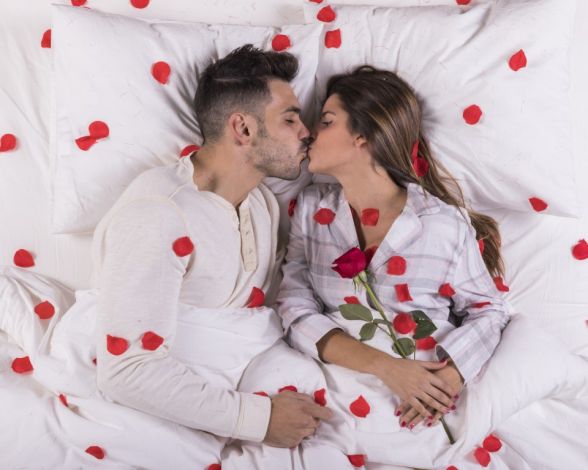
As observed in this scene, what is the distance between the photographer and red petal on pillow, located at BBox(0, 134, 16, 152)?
1934mm

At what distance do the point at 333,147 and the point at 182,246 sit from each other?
0.45 m

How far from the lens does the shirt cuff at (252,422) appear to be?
1542mm

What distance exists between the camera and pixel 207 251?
5.28ft

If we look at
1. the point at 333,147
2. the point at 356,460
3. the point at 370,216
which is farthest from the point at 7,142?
the point at 356,460

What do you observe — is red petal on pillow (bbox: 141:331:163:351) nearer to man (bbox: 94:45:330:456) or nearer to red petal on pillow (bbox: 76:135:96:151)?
man (bbox: 94:45:330:456)

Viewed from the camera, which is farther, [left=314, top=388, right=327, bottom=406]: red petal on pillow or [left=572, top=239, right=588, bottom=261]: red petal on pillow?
[left=572, top=239, right=588, bottom=261]: red petal on pillow

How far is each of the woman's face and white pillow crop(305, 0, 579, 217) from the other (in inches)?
7.6

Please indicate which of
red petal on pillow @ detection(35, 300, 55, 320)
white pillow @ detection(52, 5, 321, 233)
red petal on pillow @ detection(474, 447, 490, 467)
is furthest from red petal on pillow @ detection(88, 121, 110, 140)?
red petal on pillow @ detection(474, 447, 490, 467)

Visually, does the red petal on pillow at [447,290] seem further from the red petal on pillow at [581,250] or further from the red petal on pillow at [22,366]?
the red petal on pillow at [22,366]

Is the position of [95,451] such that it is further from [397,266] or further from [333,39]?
[333,39]

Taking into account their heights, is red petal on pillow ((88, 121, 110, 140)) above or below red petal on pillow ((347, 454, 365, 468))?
above

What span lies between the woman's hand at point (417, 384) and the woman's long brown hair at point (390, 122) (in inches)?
16.4

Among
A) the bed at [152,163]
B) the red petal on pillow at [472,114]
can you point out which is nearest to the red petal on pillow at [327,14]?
the bed at [152,163]

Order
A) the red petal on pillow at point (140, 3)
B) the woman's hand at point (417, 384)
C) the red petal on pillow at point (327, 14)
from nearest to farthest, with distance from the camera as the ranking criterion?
the woman's hand at point (417, 384) → the red petal on pillow at point (327, 14) → the red petal on pillow at point (140, 3)
